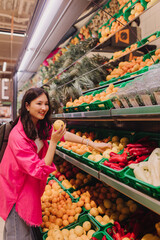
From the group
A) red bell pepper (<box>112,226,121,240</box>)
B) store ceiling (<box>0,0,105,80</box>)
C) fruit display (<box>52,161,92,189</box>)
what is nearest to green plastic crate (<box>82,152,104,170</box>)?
red bell pepper (<box>112,226,121,240</box>)

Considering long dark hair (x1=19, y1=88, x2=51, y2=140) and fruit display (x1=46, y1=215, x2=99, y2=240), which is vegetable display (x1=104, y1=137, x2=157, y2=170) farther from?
fruit display (x1=46, y1=215, x2=99, y2=240)

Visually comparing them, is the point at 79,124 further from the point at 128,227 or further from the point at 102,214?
the point at 128,227

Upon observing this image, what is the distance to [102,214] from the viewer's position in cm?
231

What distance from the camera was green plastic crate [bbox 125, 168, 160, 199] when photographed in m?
1.09

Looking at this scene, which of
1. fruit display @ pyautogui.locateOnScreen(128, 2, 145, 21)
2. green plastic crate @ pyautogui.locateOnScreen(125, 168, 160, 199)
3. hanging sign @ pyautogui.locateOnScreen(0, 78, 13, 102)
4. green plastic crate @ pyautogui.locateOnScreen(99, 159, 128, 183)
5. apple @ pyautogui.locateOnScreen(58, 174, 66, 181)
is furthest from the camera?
hanging sign @ pyautogui.locateOnScreen(0, 78, 13, 102)

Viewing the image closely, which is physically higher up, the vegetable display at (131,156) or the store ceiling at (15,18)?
the store ceiling at (15,18)

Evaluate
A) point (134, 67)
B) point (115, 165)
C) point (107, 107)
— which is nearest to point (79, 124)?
point (134, 67)

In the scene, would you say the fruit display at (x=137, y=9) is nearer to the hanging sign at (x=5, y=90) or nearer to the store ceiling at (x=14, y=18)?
the store ceiling at (x=14, y=18)

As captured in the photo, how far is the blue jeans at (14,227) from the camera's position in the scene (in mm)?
1816

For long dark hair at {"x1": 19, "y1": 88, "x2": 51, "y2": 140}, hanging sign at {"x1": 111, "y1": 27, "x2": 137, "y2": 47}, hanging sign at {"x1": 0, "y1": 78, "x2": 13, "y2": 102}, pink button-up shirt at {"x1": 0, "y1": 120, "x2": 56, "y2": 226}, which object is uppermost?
hanging sign at {"x1": 111, "y1": 27, "x2": 137, "y2": 47}

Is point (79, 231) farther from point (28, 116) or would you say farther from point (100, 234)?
point (28, 116)

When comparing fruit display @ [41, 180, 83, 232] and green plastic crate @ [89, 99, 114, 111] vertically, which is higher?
green plastic crate @ [89, 99, 114, 111]

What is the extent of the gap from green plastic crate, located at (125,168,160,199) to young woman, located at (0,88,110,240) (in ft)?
2.36

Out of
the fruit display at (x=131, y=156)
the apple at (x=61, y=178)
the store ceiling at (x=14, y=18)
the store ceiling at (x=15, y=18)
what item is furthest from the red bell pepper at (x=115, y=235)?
the store ceiling at (x=14, y=18)
